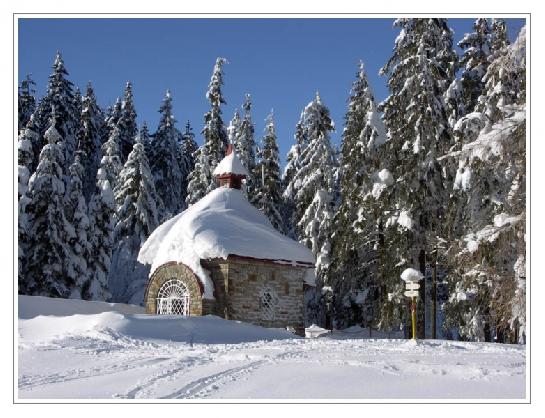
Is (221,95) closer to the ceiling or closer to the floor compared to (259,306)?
closer to the ceiling

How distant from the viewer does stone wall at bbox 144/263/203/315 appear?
20.3 meters

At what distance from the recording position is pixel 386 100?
26.0 m

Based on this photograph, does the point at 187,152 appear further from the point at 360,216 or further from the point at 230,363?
the point at 230,363

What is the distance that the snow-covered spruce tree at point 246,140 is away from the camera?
145 ft

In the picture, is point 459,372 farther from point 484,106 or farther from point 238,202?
point 238,202

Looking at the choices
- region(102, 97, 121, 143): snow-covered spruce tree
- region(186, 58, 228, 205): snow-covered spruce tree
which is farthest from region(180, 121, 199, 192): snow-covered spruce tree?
region(186, 58, 228, 205): snow-covered spruce tree

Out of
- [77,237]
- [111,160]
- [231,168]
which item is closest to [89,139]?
[111,160]

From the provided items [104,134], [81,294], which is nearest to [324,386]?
[81,294]

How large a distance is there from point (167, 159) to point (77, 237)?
17.0 metres

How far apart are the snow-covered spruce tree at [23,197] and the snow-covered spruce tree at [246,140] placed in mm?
17060

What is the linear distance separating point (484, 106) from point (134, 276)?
24588 mm

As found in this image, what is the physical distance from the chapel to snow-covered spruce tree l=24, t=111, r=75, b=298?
835 centimetres
